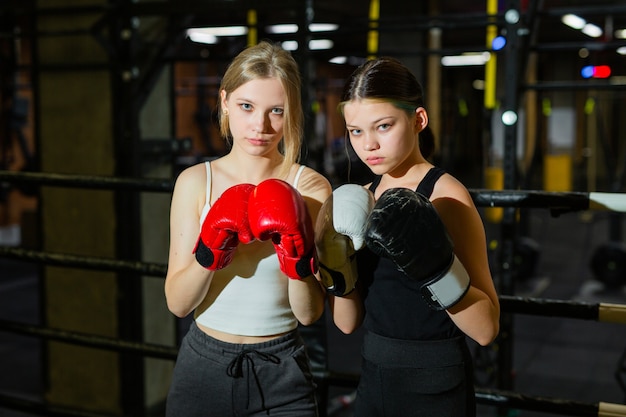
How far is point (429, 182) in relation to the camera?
1.25 metres

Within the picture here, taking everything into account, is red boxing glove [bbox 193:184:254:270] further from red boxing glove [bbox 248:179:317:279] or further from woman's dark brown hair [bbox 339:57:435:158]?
woman's dark brown hair [bbox 339:57:435:158]

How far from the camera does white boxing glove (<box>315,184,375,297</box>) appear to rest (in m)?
1.18

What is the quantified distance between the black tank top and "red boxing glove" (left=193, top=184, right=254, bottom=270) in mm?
229

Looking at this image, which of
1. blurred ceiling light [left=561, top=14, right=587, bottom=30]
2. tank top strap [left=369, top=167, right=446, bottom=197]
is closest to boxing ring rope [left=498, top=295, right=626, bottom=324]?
tank top strap [left=369, top=167, right=446, bottom=197]

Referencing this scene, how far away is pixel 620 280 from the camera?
594cm

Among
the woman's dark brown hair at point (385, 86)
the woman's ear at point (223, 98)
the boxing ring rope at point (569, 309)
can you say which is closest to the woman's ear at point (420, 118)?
the woman's dark brown hair at point (385, 86)

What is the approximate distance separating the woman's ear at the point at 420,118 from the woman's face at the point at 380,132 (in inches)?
Result: 0.7

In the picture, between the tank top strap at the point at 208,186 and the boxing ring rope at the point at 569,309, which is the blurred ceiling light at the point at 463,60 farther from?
the tank top strap at the point at 208,186

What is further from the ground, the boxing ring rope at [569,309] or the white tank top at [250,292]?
the white tank top at [250,292]

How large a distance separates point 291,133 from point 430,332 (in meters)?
0.44

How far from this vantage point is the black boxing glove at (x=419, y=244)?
1.10 m

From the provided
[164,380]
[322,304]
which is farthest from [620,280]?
[322,304]

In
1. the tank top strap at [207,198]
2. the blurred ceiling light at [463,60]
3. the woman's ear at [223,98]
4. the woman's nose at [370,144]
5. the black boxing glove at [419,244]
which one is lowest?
the black boxing glove at [419,244]

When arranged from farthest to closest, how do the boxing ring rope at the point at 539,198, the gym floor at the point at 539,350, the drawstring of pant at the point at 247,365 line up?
the gym floor at the point at 539,350 < the boxing ring rope at the point at 539,198 < the drawstring of pant at the point at 247,365
